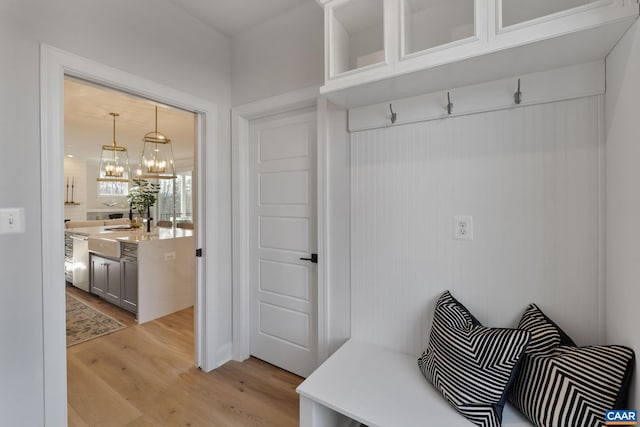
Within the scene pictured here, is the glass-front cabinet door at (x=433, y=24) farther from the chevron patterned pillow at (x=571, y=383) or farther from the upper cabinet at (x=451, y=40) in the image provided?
the chevron patterned pillow at (x=571, y=383)

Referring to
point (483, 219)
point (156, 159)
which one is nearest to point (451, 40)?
point (483, 219)

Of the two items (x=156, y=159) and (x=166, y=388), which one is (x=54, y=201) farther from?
(x=156, y=159)

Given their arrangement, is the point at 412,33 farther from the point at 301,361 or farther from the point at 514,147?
the point at 301,361

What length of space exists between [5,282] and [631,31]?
2546 millimetres

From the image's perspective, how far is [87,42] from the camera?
61.8 inches

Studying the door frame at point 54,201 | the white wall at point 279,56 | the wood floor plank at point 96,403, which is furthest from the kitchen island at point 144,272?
the white wall at point 279,56

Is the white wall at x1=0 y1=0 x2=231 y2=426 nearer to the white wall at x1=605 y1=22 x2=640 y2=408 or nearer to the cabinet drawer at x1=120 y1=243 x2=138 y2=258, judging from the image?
the cabinet drawer at x1=120 y1=243 x2=138 y2=258

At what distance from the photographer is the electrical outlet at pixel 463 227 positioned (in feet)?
4.70

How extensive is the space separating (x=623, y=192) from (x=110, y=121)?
18.5 feet

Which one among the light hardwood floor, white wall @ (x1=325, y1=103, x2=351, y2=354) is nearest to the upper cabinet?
white wall @ (x1=325, y1=103, x2=351, y2=354)

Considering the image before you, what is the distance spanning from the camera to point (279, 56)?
2.10 meters

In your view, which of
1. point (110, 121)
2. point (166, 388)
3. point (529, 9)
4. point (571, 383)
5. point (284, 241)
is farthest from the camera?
point (110, 121)

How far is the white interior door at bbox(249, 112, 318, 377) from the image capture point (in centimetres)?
210

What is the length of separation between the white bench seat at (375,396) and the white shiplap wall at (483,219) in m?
0.19
